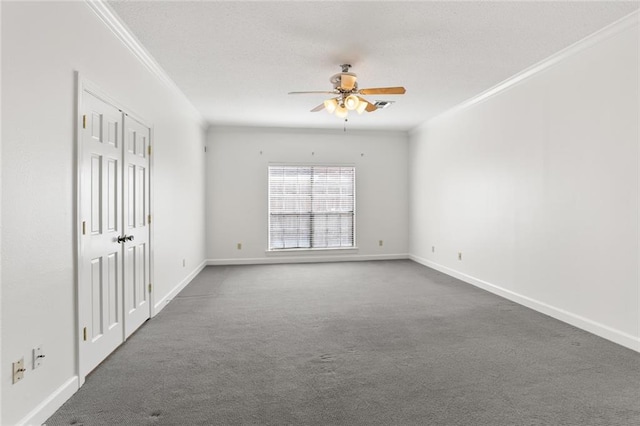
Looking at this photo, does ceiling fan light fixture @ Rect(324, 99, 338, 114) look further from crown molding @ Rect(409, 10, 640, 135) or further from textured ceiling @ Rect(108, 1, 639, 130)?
crown molding @ Rect(409, 10, 640, 135)

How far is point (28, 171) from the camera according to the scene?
1.98m

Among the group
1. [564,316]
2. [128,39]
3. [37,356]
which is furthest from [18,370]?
[564,316]

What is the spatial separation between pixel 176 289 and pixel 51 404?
2.83m

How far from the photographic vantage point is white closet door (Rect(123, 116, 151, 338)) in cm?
329

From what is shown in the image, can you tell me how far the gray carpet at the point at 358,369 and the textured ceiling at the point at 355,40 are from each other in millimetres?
2714

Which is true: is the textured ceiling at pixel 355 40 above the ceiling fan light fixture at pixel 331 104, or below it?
above

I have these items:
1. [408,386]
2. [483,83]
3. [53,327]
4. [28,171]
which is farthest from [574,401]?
[483,83]

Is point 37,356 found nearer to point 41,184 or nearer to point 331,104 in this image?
point 41,184

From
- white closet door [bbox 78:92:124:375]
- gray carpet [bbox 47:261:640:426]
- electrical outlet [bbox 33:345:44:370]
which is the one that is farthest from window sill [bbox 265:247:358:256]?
electrical outlet [bbox 33:345:44:370]

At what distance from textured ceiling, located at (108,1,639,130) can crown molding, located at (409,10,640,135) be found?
0.28ft

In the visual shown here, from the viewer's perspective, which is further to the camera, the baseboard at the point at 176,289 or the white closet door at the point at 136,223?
the baseboard at the point at 176,289

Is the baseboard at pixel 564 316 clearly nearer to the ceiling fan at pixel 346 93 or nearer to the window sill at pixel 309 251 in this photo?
the window sill at pixel 309 251

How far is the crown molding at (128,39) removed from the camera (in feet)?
9.01

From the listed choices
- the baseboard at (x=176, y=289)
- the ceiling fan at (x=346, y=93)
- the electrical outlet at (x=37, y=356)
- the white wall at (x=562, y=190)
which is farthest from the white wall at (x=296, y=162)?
the electrical outlet at (x=37, y=356)
